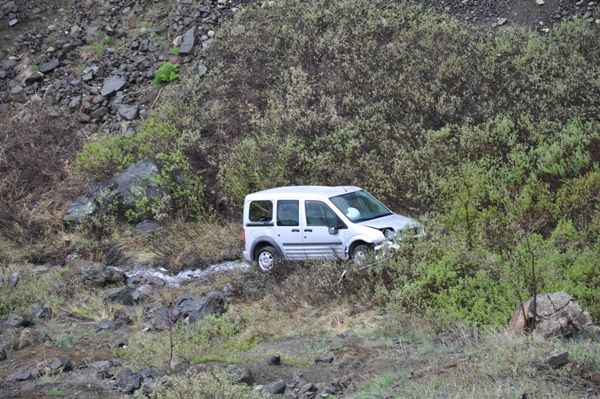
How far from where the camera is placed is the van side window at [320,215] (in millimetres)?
14148

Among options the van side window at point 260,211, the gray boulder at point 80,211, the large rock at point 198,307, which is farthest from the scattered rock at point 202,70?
the large rock at point 198,307

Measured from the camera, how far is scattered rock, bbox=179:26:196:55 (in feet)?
81.1

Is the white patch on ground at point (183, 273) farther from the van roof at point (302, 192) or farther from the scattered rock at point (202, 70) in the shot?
the scattered rock at point (202, 70)

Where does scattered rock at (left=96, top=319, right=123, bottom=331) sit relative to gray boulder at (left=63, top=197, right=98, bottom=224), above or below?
below

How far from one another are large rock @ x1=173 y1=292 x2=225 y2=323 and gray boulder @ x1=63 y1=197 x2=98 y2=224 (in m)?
7.72

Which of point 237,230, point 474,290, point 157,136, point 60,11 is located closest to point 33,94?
point 60,11

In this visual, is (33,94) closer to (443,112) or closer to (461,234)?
(443,112)

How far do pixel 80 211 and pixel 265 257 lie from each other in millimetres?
6903

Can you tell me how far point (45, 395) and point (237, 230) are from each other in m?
9.47

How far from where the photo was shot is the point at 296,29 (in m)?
22.9

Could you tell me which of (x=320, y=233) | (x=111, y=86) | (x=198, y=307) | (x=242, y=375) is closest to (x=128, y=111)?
(x=111, y=86)

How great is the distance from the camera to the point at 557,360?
675cm

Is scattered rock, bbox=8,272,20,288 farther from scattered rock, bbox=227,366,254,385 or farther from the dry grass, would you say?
scattered rock, bbox=227,366,254,385

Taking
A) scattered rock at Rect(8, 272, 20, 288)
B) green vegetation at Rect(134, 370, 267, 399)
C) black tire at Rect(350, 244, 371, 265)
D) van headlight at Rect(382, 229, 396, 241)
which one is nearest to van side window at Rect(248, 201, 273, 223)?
black tire at Rect(350, 244, 371, 265)
